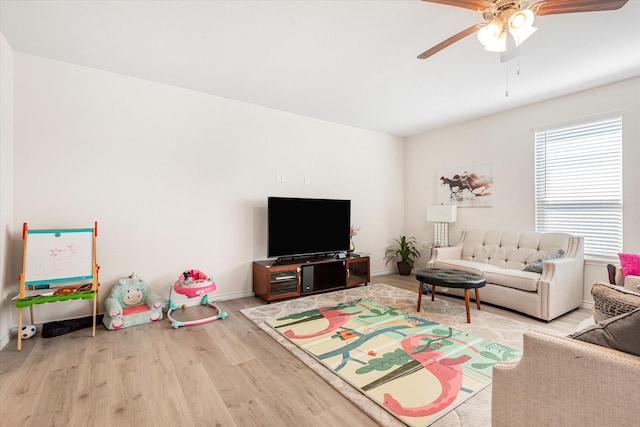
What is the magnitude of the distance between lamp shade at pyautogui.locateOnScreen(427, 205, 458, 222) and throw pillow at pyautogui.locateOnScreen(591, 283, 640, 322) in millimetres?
3529

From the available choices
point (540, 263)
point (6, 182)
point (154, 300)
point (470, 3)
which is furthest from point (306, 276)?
point (470, 3)

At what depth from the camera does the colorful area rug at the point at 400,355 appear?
183 centimetres

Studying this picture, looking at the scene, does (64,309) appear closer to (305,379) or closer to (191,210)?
(191,210)

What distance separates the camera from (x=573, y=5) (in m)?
1.77

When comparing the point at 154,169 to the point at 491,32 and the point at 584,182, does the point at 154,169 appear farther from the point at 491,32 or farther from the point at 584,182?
the point at 584,182

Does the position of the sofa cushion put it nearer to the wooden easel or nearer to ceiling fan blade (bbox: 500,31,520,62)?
ceiling fan blade (bbox: 500,31,520,62)

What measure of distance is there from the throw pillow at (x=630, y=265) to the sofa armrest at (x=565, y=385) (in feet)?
8.63

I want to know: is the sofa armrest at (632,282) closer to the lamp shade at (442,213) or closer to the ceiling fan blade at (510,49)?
the lamp shade at (442,213)

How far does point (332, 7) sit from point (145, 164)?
262cm

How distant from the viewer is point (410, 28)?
240 centimetres

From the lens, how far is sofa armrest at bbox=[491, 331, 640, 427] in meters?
0.98

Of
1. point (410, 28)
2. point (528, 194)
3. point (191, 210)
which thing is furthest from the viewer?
point (528, 194)

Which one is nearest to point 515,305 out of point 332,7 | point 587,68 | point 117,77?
point 587,68

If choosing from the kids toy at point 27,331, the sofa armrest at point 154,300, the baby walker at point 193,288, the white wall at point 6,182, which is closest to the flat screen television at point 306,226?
the baby walker at point 193,288
